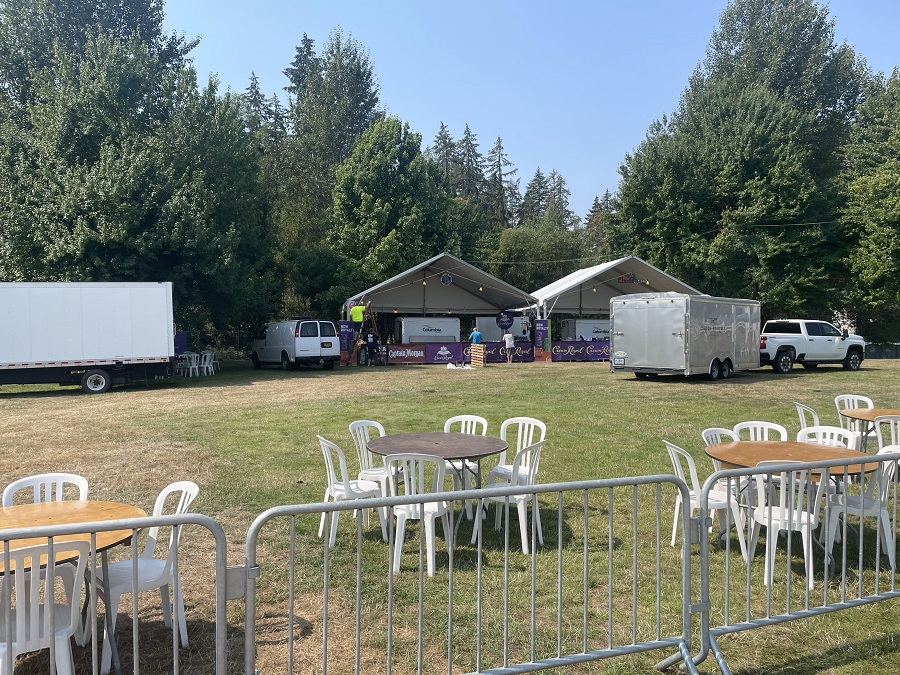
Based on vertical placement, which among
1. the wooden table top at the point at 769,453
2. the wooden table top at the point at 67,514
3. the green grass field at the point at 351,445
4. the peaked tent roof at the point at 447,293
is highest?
the peaked tent roof at the point at 447,293

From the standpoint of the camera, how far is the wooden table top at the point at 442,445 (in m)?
5.40

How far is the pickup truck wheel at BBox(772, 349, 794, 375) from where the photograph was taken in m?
22.1

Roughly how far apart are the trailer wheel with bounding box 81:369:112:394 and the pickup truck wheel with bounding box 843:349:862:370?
24.5 meters

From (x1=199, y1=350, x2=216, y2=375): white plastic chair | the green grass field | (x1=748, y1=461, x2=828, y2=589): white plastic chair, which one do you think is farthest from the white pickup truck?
(x1=199, y1=350, x2=216, y2=375): white plastic chair

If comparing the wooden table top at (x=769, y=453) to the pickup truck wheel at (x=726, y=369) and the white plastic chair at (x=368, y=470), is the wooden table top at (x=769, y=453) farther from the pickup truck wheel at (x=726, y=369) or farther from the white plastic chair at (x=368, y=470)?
the pickup truck wheel at (x=726, y=369)

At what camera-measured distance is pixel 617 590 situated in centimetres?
457

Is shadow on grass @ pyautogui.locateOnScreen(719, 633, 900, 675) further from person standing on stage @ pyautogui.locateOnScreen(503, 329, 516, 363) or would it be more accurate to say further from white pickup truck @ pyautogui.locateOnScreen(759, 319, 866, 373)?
person standing on stage @ pyautogui.locateOnScreen(503, 329, 516, 363)

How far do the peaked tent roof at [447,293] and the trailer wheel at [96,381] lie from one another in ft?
44.0

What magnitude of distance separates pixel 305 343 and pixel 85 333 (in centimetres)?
805

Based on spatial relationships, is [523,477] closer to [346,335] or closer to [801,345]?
[801,345]

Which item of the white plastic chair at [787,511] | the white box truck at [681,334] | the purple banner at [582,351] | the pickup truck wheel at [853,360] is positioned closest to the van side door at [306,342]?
the white box truck at [681,334]

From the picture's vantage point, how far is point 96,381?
18156 millimetres

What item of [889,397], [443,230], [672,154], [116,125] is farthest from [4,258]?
[672,154]

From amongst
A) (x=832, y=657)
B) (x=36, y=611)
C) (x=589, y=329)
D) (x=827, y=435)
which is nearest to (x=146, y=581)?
(x=36, y=611)
